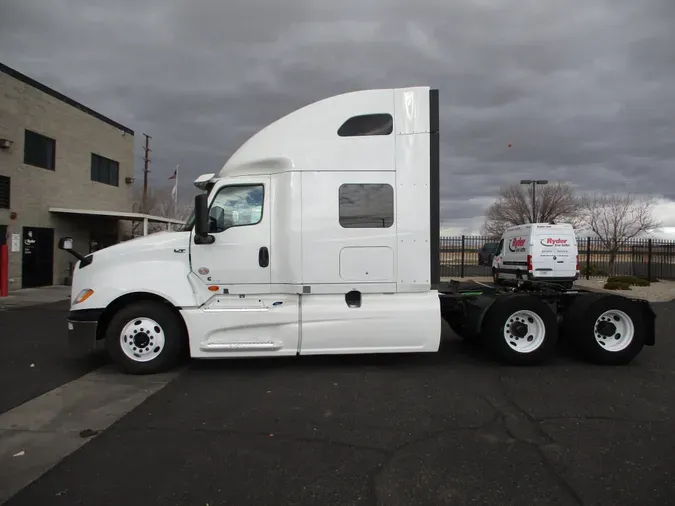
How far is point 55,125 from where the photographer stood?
742 inches

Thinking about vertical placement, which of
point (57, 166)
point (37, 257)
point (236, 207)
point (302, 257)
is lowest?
point (302, 257)

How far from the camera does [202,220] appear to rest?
237 inches

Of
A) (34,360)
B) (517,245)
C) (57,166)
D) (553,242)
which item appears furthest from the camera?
(57,166)

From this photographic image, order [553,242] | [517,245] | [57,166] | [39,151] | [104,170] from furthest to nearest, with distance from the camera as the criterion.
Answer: [104,170], [57,166], [39,151], [517,245], [553,242]

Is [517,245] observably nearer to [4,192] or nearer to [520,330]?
[520,330]

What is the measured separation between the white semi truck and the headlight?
0.01 m

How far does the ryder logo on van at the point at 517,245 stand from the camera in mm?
17500

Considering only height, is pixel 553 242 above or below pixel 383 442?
above

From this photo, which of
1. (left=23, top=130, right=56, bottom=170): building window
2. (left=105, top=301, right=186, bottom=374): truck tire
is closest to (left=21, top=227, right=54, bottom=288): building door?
(left=23, top=130, right=56, bottom=170): building window

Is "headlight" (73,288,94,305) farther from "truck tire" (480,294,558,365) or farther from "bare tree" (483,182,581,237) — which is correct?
"bare tree" (483,182,581,237)

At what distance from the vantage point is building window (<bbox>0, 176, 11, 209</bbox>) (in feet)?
53.7

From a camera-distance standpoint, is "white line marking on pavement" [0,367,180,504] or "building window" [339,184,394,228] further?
"building window" [339,184,394,228]

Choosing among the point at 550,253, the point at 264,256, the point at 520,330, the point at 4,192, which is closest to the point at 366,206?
the point at 264,256

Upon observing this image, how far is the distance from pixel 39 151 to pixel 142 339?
15.6 meters
